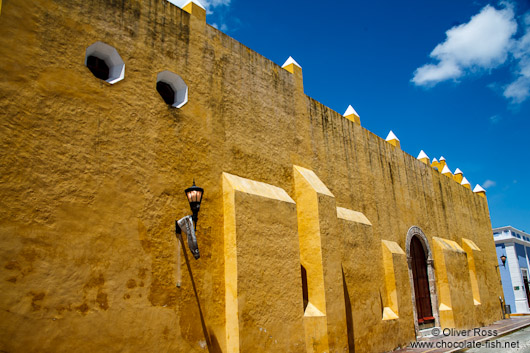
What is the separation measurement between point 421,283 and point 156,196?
1022 cm

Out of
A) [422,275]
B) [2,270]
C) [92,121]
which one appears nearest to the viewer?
[2,270]

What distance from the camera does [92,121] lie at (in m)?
5.53

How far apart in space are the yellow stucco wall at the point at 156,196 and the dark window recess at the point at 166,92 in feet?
1.03

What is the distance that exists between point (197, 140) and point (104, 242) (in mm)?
2329

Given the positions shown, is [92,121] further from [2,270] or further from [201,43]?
[201,43]

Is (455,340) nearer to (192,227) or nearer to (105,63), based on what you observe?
(192,227)

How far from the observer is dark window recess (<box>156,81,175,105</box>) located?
6.89 meters

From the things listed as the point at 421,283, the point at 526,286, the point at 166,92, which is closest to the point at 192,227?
the point at 166,92

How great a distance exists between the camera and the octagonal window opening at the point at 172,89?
22.5 ft

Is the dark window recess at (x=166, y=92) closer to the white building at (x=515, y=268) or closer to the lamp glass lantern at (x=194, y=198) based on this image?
the lamp glass lantern at (x=194, y=198)

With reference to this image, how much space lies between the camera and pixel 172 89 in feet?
23.2

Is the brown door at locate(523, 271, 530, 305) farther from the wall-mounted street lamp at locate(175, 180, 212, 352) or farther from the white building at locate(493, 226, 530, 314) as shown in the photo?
the wall-mounted street lamp at locate(175, 180, 212, 352)

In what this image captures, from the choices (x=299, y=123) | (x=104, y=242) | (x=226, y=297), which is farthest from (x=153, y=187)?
(x=299, y=123)

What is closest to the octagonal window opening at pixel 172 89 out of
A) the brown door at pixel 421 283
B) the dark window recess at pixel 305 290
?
the dark window recess at pixel 305 290
